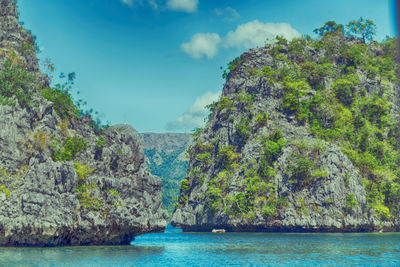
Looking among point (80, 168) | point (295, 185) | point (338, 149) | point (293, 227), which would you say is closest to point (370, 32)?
point (338, 149)

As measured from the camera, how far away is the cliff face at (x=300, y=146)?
221 ft

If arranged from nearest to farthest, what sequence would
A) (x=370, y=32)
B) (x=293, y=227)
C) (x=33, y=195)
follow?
1. (x=33, y=195)
2. (x=293, y=227)
3. (x=370, y=32)

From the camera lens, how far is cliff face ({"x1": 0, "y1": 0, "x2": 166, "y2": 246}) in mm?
31219

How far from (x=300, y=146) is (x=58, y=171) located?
1869 inches

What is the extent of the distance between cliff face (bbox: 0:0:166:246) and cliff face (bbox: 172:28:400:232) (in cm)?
3269

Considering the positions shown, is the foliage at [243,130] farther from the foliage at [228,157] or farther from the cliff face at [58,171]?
the cliff face at [58,171]

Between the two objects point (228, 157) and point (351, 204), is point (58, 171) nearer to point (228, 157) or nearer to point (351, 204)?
point (228, 157)

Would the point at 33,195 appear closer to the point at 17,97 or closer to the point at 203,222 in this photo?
the point at 17,97

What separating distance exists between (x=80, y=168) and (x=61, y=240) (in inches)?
256

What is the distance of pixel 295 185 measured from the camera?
69.1m

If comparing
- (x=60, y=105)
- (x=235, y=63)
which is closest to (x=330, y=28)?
(x=235, y=63)

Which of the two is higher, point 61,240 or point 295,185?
point 295,185

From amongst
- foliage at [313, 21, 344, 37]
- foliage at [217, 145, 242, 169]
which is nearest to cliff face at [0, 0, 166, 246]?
foliage at [217, 145, 242, 169]

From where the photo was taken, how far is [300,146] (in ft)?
235
